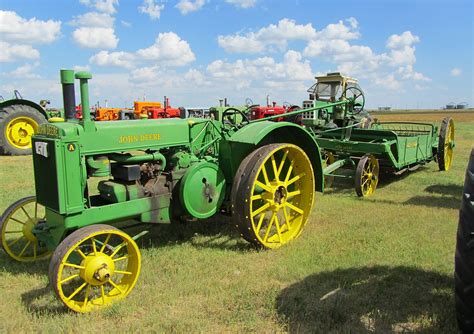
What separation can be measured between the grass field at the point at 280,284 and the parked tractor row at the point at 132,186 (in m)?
0.21

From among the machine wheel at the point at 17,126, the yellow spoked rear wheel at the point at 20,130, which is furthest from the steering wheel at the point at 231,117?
the yellow spoked rear wheel at the point at 20,130

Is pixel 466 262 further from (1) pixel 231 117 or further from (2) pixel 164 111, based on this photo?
(2) pixel 164 111

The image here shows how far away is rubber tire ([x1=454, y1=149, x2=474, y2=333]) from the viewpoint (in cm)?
216

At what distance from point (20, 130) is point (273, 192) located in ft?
29.3

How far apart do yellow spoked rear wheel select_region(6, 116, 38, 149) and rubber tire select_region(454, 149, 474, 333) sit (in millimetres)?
10638

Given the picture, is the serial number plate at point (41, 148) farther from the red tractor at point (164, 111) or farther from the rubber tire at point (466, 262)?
the red tractor at point (164, 111)

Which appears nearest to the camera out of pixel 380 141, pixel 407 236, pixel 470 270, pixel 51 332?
pixel 470 270

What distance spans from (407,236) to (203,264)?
2211mm

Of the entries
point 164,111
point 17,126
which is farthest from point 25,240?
point 164,111

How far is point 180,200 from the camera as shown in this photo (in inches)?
153

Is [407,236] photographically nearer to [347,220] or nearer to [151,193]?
[347,220]

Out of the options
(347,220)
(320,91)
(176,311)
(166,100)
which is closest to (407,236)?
(347,220)

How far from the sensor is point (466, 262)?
85.8 inches

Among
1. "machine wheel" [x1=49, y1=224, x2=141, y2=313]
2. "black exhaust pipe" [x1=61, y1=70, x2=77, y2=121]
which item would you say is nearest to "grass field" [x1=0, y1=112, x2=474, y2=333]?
"machine wheel" [x1=49, y1=224, x2=141, y2=313]
